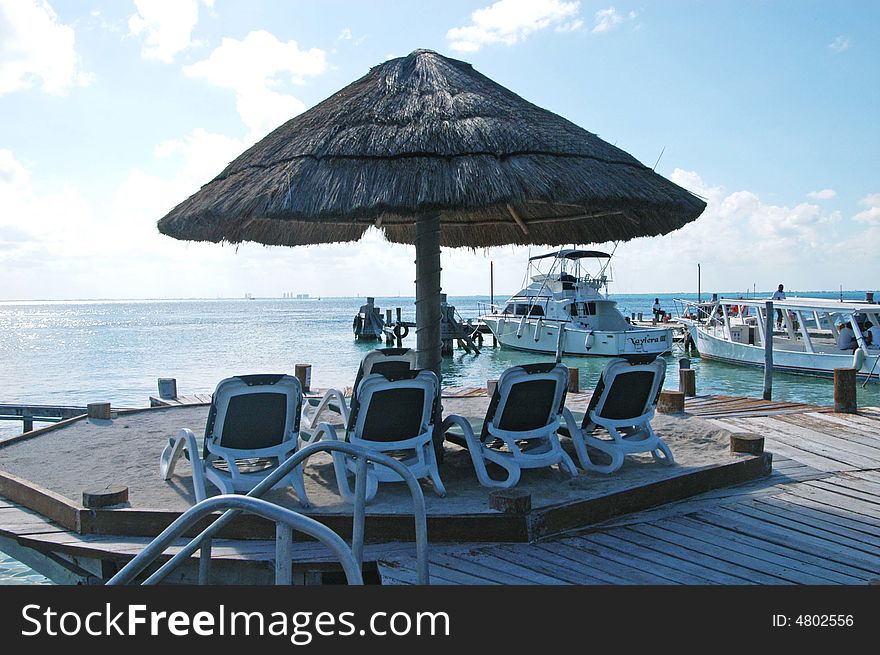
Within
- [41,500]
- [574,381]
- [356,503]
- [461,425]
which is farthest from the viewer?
[574,381]

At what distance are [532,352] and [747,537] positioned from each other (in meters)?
32.3

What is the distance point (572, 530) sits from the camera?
15.5 feet

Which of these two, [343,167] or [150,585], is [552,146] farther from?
[150,585]

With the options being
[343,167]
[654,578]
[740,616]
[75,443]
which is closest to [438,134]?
[343,167]

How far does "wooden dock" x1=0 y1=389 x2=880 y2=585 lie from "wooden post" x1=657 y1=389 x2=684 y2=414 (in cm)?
299

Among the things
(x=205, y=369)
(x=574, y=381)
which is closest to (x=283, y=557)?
(x=574, y=381)

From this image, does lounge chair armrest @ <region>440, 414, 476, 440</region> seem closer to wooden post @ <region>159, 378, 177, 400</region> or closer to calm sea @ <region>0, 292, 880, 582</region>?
calm sea @ <region>0, 292, 880, 582</region>

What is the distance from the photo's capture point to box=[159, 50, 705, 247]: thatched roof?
17.2ft

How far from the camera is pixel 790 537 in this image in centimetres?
460

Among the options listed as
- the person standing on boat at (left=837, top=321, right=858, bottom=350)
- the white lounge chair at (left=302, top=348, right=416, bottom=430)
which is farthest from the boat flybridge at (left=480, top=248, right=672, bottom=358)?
the white lounge chair at (left=302, top=348, right=416, bottom=430)

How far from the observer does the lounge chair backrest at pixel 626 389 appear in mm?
5895

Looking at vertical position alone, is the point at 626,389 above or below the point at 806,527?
above

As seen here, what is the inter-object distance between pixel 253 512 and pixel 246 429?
303cm

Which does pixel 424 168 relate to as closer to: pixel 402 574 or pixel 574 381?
pixel 402 574
